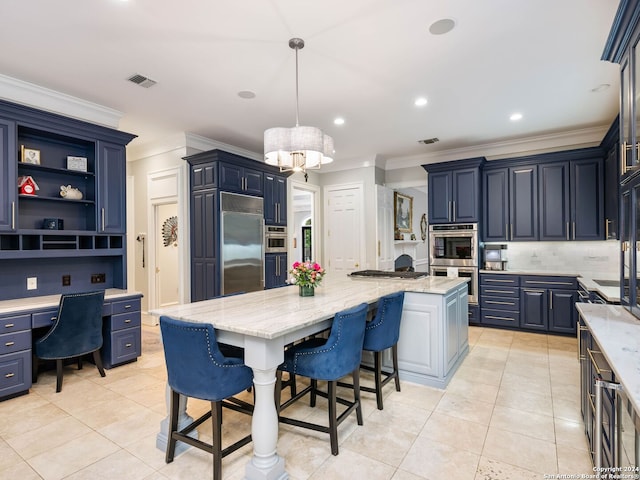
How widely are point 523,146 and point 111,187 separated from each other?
19.3 feet

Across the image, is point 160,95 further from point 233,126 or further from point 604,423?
point 604,423

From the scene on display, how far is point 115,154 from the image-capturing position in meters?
4.01

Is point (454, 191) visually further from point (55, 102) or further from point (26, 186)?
point (26, 186)

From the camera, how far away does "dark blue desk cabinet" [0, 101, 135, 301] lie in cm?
325

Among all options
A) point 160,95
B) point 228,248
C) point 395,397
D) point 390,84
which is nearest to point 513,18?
point 390,84

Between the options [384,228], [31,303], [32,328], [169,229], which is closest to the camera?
[32,328]

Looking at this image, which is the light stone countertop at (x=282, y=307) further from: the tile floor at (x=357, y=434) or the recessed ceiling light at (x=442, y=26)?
the recessed ceiling light at (x=442, y=26)

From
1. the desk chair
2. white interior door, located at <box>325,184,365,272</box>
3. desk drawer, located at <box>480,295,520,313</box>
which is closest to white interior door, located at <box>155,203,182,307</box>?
the desk chair

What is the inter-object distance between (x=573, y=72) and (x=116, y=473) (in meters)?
4.84

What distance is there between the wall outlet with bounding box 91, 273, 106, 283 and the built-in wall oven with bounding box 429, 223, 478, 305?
Answer: 4.81 m

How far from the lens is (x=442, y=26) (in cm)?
257

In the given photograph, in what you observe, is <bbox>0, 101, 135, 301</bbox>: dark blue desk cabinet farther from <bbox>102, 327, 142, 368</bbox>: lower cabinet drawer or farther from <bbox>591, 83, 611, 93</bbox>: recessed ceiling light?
<bbox>591, 83, 611, 93</bbox>: recessed ceiling light

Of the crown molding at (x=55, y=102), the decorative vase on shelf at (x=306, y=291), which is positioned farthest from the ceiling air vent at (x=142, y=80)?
the decorative vase on shelf at (x=306, y=291)

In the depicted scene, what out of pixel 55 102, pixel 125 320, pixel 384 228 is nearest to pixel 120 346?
pixel 125 320
